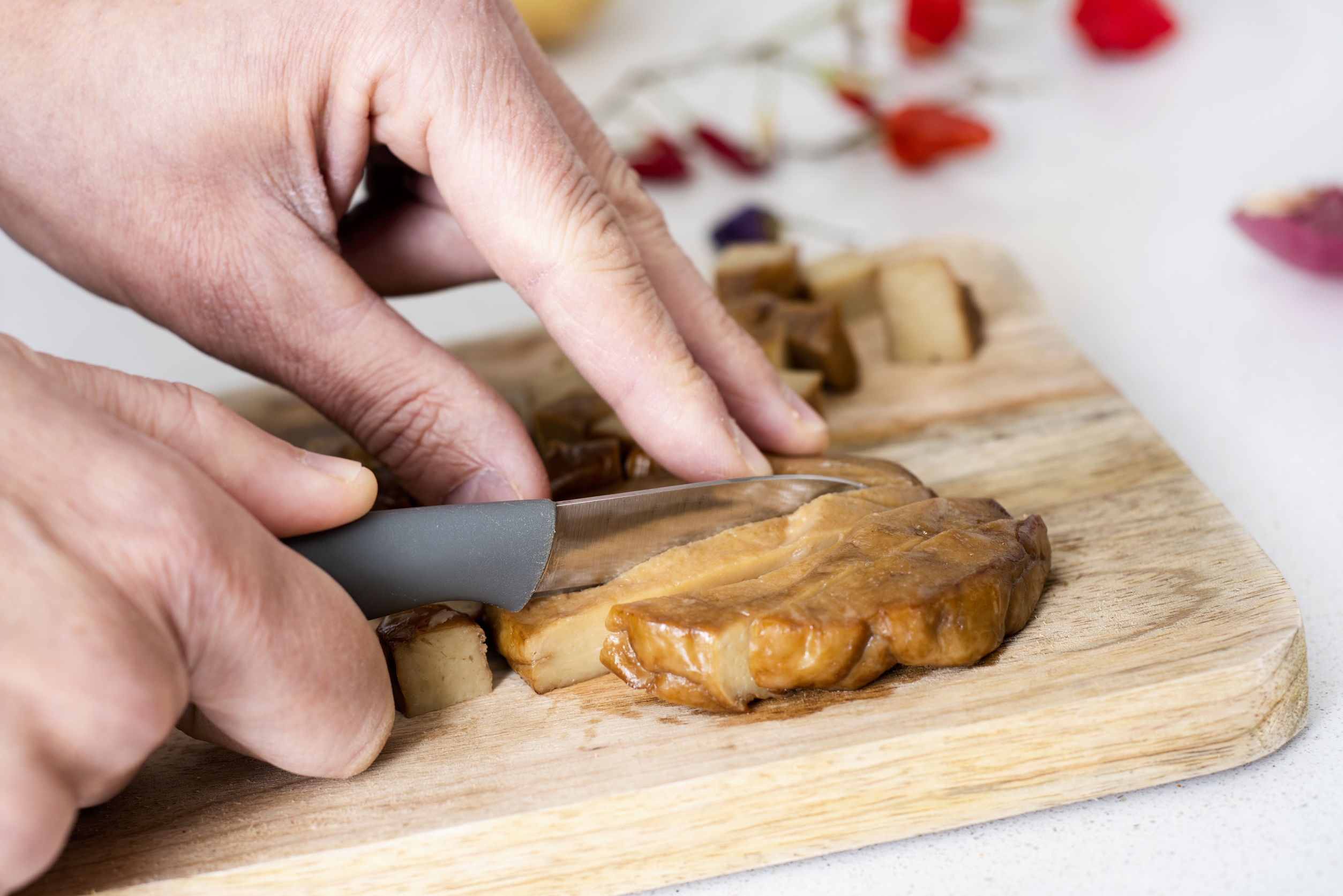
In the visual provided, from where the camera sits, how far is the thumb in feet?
5.38

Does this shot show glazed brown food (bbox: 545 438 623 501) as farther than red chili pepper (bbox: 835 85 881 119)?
No

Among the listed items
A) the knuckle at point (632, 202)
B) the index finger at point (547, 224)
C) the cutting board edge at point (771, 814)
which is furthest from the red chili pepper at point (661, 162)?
the cutting board edge at point (771, 814)

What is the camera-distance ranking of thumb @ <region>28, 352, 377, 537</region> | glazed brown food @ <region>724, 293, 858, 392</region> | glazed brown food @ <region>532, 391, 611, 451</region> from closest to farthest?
thumb @ <region>28, 352, 377, 537</region>
glazed brown food @ <region>532, 391, 611, 451</region>
glazed brown food @ <region>724, 293, 858, 392</region>

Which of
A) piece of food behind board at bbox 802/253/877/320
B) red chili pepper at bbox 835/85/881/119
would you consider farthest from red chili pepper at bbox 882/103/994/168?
piece of food behind board at bbox 802/253/877/320

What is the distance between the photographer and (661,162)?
15.0 feet

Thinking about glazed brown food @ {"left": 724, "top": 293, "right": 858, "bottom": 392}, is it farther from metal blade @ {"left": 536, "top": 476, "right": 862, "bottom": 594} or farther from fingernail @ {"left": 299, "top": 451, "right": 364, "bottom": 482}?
fingernail @ {"left": 299, "top": 451, "right": 364, "bottom": 482}

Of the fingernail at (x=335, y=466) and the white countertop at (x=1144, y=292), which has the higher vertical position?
the fingernail at (x=335, y=466)

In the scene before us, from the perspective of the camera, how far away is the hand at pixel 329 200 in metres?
2.07

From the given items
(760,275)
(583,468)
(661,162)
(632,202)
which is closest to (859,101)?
(661,162)

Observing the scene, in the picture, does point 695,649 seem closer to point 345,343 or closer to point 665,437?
point 665,437

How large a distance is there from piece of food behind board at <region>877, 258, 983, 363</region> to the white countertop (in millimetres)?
478

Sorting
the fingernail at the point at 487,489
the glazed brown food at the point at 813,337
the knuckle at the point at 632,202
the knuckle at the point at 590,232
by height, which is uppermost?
the knuckle at the point at 590,232

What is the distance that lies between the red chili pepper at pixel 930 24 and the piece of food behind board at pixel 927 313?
2.52 m

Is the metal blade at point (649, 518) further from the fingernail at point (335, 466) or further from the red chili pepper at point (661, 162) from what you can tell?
the red chili pepper at point (661, 162)
